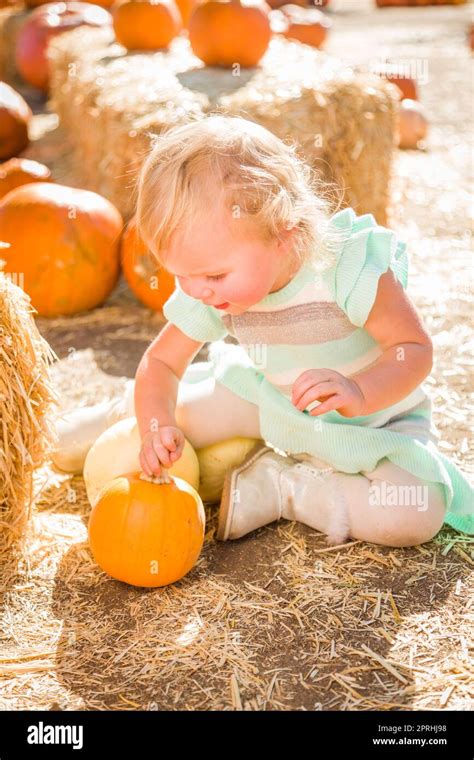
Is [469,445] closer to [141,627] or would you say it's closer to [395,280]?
[395,280]

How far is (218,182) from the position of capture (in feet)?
6.66

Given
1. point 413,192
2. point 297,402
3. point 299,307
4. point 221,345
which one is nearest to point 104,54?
point 413,192

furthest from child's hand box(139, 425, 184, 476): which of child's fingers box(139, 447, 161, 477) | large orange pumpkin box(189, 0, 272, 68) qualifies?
large orange pumpkin box(189, 0, 272, 68)

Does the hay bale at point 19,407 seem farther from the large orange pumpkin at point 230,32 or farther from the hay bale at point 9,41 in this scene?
the hay bale at point 9,41

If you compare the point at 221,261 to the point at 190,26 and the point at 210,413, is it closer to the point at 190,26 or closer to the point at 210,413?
the point at 210,413

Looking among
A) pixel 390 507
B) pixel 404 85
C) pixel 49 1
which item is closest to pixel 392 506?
pixel 390 507

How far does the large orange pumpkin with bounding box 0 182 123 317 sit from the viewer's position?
4.14m

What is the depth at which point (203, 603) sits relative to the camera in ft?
7.39

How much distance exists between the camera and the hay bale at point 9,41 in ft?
30.2

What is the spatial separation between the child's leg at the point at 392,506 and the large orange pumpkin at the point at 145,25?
4526 mm

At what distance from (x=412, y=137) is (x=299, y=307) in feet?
16.3

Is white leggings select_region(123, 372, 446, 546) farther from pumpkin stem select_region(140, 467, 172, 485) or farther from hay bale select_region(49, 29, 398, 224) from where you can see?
hay bale select_region(49, 29, 398, 224)

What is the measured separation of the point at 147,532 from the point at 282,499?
0.49m

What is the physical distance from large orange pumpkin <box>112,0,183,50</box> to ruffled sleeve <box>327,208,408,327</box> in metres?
4.16
